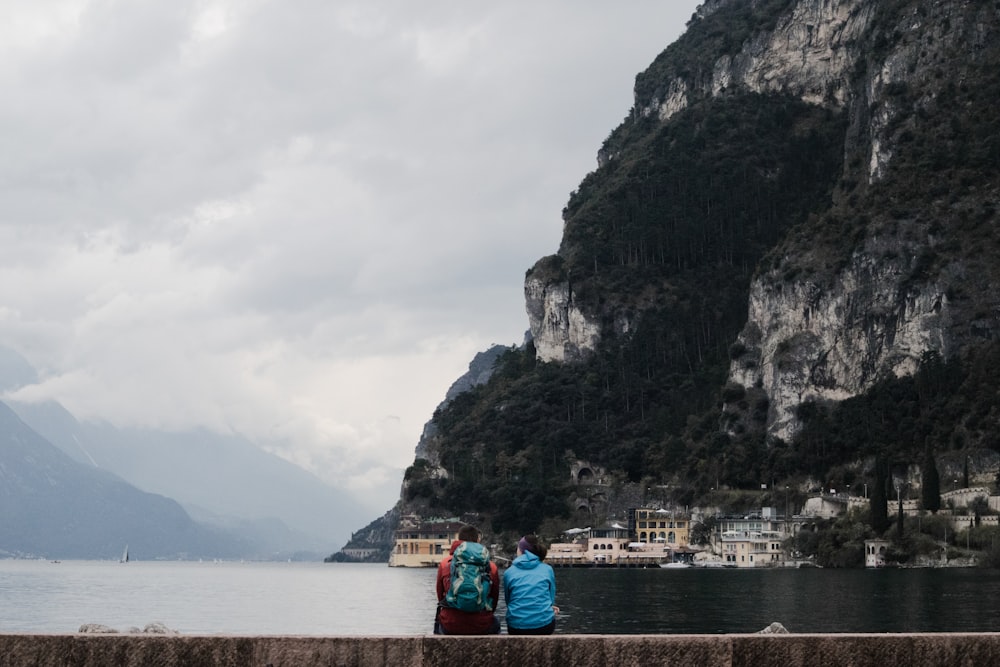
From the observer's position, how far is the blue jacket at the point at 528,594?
49.8 ft

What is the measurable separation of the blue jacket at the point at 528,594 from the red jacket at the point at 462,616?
0.22 m

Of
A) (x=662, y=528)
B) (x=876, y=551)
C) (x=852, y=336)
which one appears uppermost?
(x=852, y=336)

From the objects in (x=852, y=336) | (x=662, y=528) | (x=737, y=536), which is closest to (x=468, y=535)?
(x=737, y=536)

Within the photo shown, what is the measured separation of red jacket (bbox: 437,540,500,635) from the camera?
587 inches

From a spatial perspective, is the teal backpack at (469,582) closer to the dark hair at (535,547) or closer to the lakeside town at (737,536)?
the dark hair at (535,547)

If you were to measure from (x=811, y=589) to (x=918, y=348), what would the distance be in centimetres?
8798

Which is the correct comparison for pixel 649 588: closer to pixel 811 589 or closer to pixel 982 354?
pixel 811 589

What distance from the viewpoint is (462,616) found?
14.9 metres

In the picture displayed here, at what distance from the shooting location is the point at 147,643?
13.4m

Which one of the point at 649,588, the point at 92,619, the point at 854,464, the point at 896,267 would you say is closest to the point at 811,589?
the point at 649,588

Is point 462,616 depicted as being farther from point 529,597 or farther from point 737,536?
point 737,536

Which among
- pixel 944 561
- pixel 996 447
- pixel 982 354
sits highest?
pixel 982 354

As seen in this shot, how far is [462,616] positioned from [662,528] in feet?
604

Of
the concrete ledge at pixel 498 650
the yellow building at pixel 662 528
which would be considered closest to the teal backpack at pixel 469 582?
the concrete ledge at pixel 498 650
